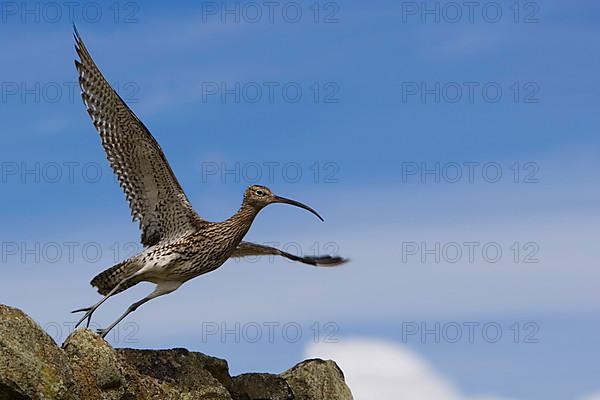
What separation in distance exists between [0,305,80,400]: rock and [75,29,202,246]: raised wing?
4.18 meters

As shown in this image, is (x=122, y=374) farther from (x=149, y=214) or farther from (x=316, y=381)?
(x=316, y=381)

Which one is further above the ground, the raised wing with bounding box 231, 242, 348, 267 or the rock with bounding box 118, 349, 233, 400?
the raised wing with bounding box 231, 242, 348, 267

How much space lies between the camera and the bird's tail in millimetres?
17453

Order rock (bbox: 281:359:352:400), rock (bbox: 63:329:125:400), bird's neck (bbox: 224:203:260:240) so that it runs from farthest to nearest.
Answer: bird's neck (bbox: 224:203:260:240), rock (bbox: 281:359:352:400), rock (bbox: 63:329:125:400)

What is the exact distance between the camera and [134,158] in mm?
17672

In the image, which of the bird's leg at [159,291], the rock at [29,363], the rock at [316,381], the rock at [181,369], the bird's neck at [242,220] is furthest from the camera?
the bird's neck at [242,220]

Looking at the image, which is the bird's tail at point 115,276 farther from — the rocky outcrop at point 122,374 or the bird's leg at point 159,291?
the rocky outcrop at point 122,374

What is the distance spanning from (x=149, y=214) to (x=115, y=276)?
1.31m

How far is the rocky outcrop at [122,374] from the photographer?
13633 mm

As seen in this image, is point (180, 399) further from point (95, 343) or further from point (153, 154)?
point (153, 154)

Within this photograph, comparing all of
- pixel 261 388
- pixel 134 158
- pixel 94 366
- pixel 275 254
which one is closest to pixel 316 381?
pixel 261 388

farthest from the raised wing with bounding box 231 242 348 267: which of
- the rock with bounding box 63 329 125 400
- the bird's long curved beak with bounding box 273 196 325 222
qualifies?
the rock with bounding box 63 329 125 400

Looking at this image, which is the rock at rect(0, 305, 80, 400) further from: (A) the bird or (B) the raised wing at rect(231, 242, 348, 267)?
(B) the raised wing at rect(231, 242, 348, 267)

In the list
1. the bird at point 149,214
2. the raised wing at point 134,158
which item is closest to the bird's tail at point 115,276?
the bird at point 149,214
